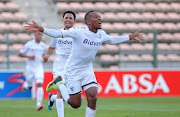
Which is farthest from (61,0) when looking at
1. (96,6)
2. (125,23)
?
(125,23)

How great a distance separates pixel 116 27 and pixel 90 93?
54.3 feet

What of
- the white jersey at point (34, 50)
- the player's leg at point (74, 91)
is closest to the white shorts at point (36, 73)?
the white jersey at point (34, 50)

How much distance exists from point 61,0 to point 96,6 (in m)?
2.00

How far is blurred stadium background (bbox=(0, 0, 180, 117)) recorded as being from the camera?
1938 centimetres

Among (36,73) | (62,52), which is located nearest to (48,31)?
(62,52)

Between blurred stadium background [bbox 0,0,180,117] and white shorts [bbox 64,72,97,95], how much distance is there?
11031mm

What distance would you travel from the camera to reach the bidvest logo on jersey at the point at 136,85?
61.4 ft

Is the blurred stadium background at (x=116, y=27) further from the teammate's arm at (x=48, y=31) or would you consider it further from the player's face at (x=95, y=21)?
the teammate's arm at (x=48, y=31)

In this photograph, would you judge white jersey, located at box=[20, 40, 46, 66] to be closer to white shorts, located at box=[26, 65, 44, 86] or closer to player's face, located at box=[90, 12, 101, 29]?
white shorts, located at box=[26, 65, 44, 86]

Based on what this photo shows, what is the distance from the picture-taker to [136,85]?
18766mm

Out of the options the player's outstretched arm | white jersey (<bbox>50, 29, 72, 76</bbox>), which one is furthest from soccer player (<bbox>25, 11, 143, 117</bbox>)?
white jersey (<bbox>50, 29, 72, 76</bbox>)

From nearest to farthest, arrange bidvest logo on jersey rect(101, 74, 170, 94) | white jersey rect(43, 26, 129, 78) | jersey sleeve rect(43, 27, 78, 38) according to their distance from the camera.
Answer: jersey sleeve rect(43, 27, 78, 38)
white jersey rect(43, 26, 129, 78)
bidvest logo on jersey rect(101, 74, 170, 94)

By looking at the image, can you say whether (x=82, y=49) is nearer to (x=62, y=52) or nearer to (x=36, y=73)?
(x=62, y=52)

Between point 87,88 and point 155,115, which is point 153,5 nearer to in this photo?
point 155,115
